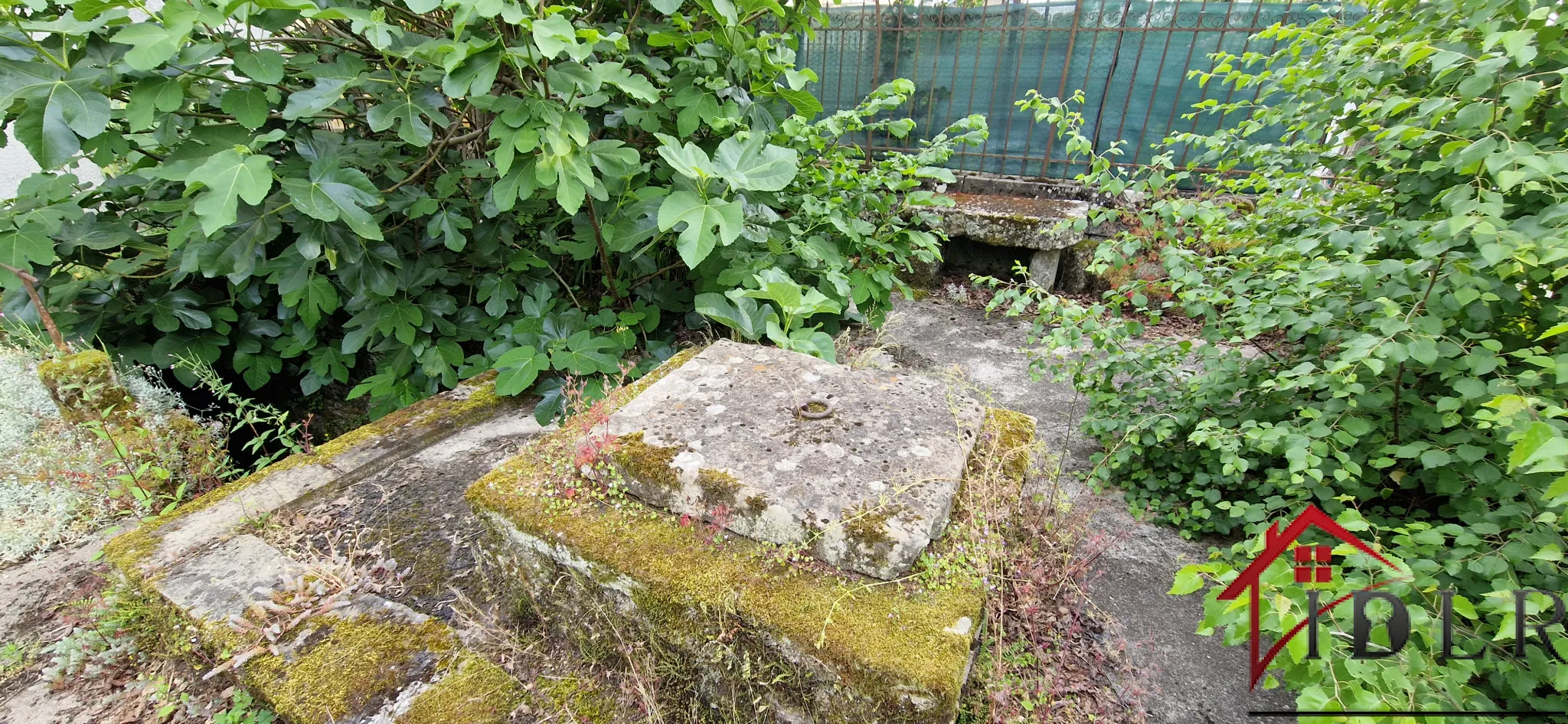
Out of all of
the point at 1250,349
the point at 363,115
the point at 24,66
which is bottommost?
the point at 1250,349

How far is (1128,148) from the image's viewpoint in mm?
5383

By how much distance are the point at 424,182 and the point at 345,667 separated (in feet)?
7.31

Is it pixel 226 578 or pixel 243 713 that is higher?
pixel 226 578

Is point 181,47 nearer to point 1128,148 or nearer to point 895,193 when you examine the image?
point 895,193

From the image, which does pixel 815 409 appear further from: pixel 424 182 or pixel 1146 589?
pixel 424 182

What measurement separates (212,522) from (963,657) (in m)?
2.06

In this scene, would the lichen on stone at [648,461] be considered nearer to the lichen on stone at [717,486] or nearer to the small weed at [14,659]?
the lichen on stone at [717,486]

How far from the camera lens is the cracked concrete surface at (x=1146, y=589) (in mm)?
1681

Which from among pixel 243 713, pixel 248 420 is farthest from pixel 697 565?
pixel 248 420

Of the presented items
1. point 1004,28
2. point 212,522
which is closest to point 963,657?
point 212,522

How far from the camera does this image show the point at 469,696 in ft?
4.54

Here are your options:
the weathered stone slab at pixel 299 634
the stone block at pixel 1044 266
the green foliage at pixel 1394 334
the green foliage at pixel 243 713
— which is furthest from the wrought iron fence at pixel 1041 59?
the green foliage at pixel 243 713

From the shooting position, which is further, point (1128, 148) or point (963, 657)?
point (1128, 148)

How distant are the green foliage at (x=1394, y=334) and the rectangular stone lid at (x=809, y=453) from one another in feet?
1.74
